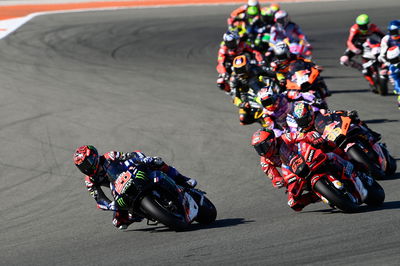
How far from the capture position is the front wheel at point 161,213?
9578 mm

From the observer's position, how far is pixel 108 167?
34.2 feet

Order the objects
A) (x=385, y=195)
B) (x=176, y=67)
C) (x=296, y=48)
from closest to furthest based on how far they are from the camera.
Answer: (x=385, y=195)
(x=296, y=48)
(x=176, y=67)

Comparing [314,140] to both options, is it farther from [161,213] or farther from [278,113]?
[278,113]

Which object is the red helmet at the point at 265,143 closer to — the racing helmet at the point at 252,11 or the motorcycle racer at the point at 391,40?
the motorcycle racer at the point at 391,40

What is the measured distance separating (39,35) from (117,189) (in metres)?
19.8

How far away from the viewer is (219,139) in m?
16.4

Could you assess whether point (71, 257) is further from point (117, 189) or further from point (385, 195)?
point (385, 195)

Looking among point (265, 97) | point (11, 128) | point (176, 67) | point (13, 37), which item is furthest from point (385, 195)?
point (13, 37)

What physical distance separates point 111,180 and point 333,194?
279 cm

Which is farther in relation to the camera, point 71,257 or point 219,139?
point 219,139

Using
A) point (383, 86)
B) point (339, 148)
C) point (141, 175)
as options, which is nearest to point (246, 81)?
point (383, 86)

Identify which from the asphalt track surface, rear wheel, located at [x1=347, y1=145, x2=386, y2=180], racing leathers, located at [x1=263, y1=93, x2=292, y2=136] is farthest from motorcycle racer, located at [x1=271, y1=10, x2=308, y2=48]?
rear wheel, located at [x1=347, y1=145, x2=386, y2=180]

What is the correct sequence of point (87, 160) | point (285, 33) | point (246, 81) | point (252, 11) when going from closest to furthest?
point (87, 160) → point (246, 81) → point (285, 33) → point (252, 11)

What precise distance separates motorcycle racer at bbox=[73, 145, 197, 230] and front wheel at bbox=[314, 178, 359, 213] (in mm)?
1737
